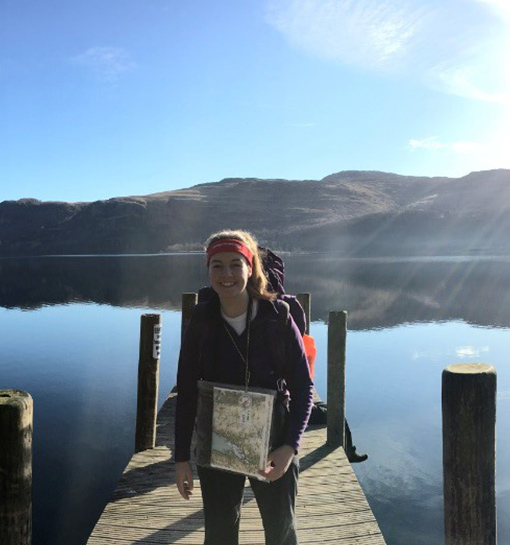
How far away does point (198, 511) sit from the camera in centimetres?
523

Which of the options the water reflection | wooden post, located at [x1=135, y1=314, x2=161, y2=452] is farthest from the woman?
the water reflection

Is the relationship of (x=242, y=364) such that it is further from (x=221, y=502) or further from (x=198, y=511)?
(x=198, y=511)

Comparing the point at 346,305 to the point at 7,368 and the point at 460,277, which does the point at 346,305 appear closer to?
the point at 7,368

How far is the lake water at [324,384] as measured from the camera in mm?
9234

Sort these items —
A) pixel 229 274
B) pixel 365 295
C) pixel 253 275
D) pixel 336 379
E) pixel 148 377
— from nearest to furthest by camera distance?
pixel 229 274, pixel 253 275, pixel 148 377, pixel 336 379, pixel 365 295

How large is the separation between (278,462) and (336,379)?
14.8 feet

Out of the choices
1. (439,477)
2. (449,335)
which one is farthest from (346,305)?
(439,477)

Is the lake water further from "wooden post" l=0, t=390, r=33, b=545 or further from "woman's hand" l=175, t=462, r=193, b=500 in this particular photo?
"woman's hand" l=175, t=462, r=193, b=500

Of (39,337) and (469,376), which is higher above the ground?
(469,376)

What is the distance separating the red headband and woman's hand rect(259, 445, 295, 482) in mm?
1054

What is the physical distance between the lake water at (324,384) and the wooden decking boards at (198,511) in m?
2.91

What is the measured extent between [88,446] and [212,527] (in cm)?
985

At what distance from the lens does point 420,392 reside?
1675cm

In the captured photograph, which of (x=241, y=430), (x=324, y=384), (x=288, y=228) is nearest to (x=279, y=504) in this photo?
(x=241, y=430)
